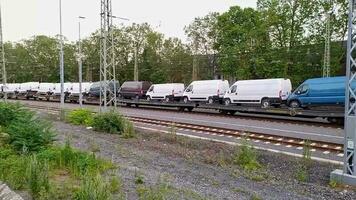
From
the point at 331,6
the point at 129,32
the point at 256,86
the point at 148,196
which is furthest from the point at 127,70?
the point at 148,196

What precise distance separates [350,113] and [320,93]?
15.6 m

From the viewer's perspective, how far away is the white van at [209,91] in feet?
104

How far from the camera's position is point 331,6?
41.3 meters

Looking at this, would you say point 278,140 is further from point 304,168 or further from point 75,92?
point 75,92

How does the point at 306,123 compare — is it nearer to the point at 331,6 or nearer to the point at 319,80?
the point at 319,80

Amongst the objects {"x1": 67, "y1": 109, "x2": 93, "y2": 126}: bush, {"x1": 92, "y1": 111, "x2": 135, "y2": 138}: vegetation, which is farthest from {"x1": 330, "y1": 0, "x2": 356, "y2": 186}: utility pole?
{"x1": 67, "y1": 109, "x2": 93, "y2": 126}: bush

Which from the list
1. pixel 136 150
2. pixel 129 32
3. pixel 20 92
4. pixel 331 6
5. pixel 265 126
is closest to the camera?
pixel 136 150

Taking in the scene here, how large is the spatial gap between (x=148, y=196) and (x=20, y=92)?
2233 inches

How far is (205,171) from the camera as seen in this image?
8.87m

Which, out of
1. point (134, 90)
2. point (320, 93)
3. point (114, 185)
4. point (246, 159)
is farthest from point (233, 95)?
point (114, 185)

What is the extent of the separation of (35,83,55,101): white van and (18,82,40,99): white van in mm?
1086

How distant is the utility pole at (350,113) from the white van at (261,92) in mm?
19035

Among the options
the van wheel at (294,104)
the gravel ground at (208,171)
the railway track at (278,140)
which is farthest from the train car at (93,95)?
the gravel ground at (208,171)

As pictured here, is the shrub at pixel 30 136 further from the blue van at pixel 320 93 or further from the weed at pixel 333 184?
the blue van at pixel 320 93
